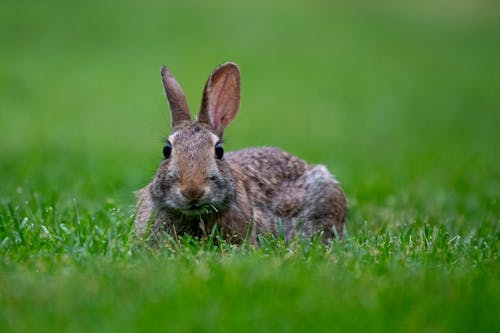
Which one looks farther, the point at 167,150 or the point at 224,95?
the point at 224,95

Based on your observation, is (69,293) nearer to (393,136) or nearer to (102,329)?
(102,329)

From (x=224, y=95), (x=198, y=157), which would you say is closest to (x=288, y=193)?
(x=224, y=95)

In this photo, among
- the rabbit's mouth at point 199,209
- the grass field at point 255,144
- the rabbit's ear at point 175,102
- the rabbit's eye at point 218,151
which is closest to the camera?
the grass field at point 255,144

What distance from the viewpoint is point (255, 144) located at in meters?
12.1

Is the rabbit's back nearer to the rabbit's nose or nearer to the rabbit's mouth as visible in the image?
the rabbit's mouth

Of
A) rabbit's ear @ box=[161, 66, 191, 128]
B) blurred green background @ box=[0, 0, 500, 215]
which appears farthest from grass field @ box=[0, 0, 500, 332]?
rabbit's ear @ box=[161, 66, 191, 128]

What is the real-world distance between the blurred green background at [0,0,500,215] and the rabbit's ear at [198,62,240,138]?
4.58ft

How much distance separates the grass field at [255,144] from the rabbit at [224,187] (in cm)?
23

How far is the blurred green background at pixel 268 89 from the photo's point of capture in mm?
10039

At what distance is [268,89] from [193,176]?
14171 mm

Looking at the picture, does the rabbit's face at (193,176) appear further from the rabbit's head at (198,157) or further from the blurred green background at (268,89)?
the blurred green background at (268,89)

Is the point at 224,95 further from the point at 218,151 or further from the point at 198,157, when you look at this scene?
the point at 198,157

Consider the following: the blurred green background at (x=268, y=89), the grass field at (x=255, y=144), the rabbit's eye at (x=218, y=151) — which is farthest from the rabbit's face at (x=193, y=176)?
the blurred green background at (x=268, y=89)

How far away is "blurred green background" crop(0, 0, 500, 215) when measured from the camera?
1004 cm
